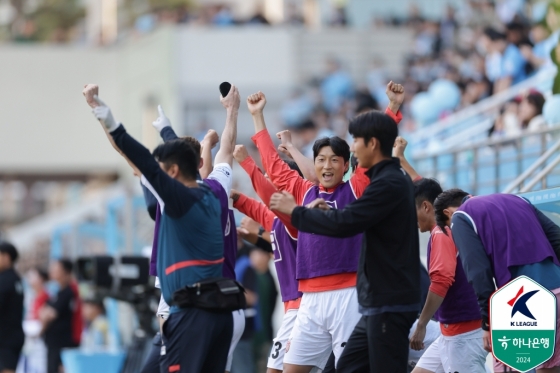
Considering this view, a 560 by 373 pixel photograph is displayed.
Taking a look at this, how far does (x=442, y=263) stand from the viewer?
7.68 meters

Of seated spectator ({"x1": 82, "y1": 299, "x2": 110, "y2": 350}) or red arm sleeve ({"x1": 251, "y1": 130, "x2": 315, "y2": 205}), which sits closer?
red arm sleeve ({"x1": 251, "y1": 130, "x2": 315, "y2": 205})

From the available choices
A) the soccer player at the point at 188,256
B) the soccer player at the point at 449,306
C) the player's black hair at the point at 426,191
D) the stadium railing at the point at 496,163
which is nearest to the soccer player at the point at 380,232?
the soccer player at the point at 188,256

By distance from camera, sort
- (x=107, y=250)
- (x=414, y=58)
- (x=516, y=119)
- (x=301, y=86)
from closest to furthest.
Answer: (x=516, y=119)
(x=107, y=250)
(x=414, y=58)
(x=301, y=86)

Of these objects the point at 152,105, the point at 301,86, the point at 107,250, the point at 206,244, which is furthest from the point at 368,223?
the point at 152,105

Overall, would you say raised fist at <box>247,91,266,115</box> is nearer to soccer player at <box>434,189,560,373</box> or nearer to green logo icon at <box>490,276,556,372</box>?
soccer player at <box>434,189,560,373</box>

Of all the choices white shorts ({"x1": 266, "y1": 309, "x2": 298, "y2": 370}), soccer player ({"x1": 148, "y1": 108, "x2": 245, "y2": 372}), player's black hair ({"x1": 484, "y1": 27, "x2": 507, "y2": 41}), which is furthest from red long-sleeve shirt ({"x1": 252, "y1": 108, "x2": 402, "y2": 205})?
player's black hair ({"x1": 484, "y1": 27, "x2": 507, "y2": 41})

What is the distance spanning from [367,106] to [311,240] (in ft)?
36.2

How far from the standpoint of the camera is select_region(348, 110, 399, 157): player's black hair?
647cm

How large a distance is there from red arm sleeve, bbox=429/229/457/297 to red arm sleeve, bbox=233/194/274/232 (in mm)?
1457

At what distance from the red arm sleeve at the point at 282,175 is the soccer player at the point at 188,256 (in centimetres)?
129

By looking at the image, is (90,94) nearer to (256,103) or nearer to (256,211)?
(256,103)

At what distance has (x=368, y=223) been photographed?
6301 millimetres

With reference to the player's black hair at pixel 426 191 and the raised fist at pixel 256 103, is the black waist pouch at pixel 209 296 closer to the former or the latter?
the raised fist at pixel 256 103

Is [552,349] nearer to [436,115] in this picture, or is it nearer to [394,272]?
[394,272]
